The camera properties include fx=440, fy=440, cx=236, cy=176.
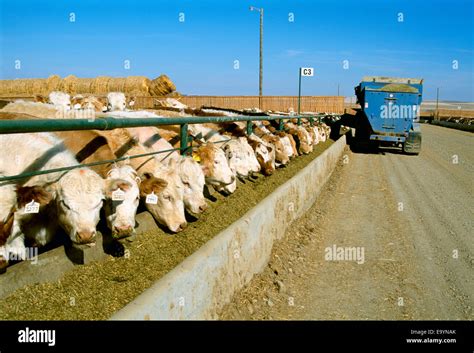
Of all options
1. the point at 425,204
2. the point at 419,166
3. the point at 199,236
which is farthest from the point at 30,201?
the point at 419,166

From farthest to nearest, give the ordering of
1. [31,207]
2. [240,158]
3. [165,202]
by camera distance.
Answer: [240,158], [165,202], [31,207]

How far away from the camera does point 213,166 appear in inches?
275

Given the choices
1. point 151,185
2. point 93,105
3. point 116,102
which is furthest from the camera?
point 116,102

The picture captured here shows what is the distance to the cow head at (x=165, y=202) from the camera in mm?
5004

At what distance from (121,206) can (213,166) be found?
276 centimetres

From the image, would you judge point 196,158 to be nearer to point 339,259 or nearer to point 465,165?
point 339,259

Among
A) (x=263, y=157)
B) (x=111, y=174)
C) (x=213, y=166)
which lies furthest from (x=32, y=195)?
(x=263, y=157)

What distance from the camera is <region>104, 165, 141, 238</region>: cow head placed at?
14.0 feet

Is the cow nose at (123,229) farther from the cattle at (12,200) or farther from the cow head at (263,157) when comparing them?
the cow head at (263,157)

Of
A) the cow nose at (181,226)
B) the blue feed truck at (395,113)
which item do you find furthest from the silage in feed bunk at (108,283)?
the blue feed truck at (395,113)

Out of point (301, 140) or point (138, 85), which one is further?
point (138, 85)

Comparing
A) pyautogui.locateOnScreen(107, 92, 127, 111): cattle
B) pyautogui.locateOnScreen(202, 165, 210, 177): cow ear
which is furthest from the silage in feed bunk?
pyautogui.locateOnScreen(107, 92, 127, 111): cattle

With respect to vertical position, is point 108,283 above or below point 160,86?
below

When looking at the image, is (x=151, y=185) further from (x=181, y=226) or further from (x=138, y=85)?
(x=138, y=85)
